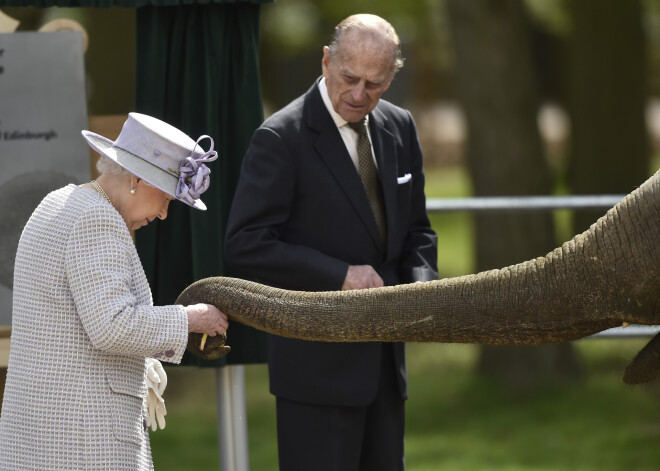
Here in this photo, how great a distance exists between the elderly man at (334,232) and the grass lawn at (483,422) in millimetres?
3468

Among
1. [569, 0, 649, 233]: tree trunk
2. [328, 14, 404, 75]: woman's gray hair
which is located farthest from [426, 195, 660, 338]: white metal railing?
[569, 0, 649, 233]: tree trunk

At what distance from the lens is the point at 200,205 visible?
3.86 m

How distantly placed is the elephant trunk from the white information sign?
1703 mm

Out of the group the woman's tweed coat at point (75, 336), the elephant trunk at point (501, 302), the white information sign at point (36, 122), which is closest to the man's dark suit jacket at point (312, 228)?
the elephant trunk at point (501, 302)

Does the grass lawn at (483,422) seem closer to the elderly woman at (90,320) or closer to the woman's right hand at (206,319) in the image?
the woman's right hand at (206,319)

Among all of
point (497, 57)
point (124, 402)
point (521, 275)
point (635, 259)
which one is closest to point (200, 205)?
point (124, 402)

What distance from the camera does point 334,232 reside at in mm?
4637

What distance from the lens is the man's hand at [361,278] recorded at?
14.4 ft

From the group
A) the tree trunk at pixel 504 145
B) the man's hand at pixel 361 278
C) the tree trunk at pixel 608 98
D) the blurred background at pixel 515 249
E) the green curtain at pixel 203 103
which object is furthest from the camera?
the tree trunk at pixel 608 98

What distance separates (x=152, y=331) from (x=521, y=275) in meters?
1.25

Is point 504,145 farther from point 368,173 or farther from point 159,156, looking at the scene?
point 159,156

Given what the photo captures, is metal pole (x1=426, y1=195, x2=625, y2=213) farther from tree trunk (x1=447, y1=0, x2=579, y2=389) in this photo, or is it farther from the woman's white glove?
tree trunk (x1=447, y1=0, x2=579, y2=389)

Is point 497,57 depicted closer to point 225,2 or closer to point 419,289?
point 225,2

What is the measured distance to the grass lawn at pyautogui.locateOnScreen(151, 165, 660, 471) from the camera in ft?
28.4
